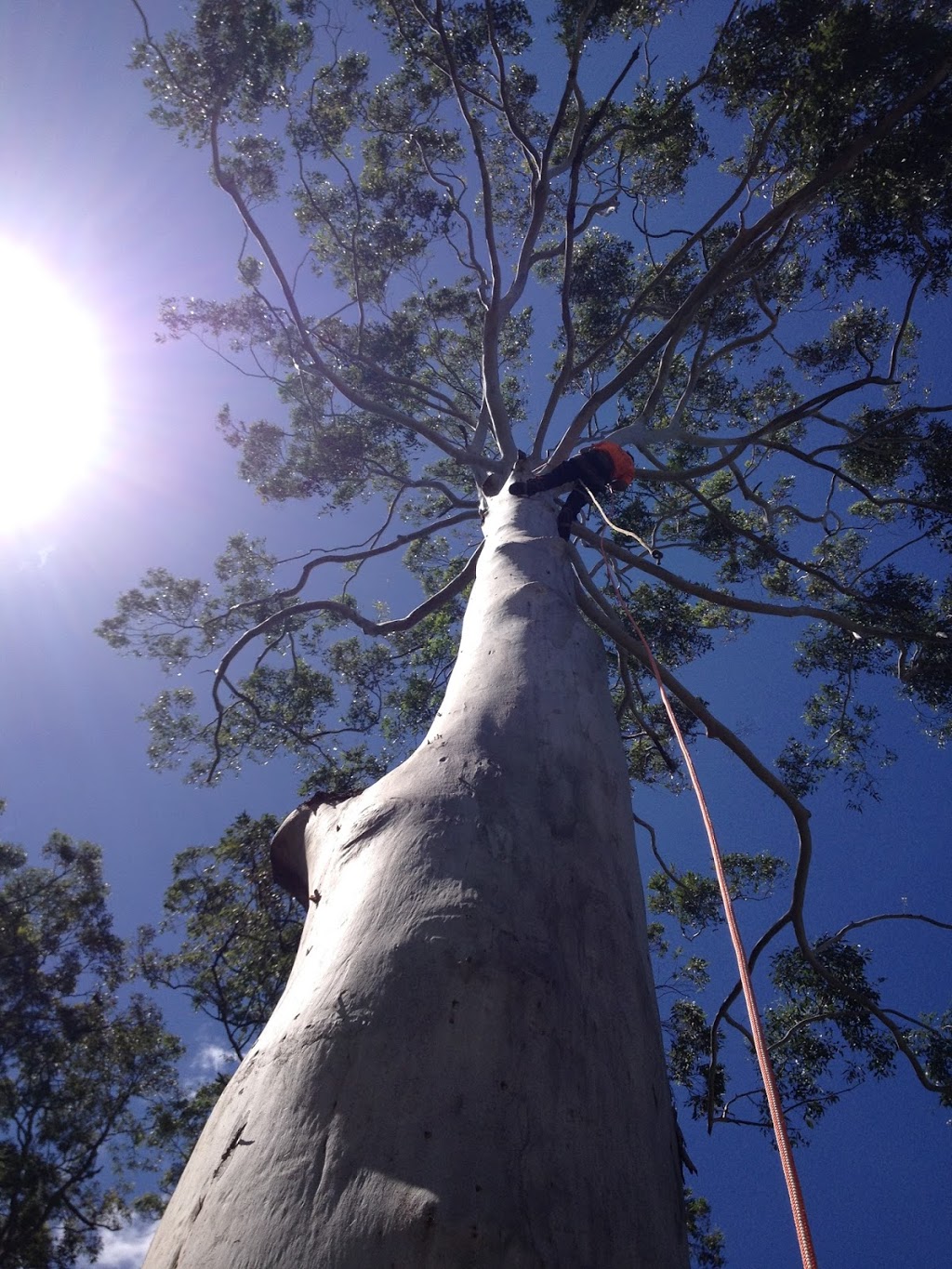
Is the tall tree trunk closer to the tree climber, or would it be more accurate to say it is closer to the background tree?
the tree climber

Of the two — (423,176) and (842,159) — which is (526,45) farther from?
(842,159)

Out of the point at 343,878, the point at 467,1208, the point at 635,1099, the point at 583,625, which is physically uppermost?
the point at 583,625

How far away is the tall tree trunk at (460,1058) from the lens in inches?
34.1

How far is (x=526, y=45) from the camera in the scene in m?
7.42

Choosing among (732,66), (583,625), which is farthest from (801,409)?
(583,625)

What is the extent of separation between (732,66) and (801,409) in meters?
2.37

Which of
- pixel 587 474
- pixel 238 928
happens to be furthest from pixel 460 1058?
pixel 238 928

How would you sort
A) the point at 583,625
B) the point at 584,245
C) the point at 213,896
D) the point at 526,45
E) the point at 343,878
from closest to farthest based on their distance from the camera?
the point at 343,878
the point at 583,625
the point at 213,896
the point at 526,45
the point at 584,245

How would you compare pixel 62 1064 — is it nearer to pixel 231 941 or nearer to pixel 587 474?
pixel 231 941

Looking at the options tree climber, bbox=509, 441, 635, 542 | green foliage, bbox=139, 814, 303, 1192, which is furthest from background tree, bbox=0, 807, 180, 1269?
tree climber, bbox=509, 441, 635, 542

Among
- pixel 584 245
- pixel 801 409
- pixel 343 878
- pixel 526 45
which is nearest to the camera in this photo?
pixel 343 878

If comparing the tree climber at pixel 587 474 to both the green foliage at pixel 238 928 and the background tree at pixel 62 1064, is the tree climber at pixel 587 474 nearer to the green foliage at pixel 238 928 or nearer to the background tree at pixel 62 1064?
the green foliage at pixel 238 928

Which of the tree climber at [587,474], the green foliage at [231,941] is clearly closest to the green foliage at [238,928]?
the green foliage at [231,941]

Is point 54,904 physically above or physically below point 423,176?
below
